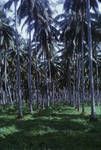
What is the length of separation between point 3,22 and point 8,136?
3566 centimetres

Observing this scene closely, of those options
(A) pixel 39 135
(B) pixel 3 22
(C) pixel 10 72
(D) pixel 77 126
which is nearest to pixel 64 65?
(C) pixel 10 72

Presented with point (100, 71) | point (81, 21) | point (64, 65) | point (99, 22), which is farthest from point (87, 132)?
point (100, 71)

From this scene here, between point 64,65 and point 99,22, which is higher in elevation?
point 99,22

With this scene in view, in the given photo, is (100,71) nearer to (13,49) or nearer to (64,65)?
(64,65)

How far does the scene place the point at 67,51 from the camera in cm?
5734

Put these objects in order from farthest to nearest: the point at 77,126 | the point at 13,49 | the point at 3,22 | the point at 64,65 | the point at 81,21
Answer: the point at 64,65
the point at 13,49
the point at 3,22
the point at 81,21
the point at 77,126

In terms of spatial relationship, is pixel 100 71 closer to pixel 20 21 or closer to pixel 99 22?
pixel 99 22

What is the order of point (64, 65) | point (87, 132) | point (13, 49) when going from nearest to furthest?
point (87, 132), point (13, 49), point (64, 65)

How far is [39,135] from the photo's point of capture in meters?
23.5

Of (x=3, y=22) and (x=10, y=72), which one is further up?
(x=3, y=22)

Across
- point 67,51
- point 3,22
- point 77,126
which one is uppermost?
point 3,22

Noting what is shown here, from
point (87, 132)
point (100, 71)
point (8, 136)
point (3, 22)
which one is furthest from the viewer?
point (100, 71)

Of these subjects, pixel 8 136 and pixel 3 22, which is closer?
pixel 8 136

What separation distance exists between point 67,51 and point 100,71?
25.3 meters
